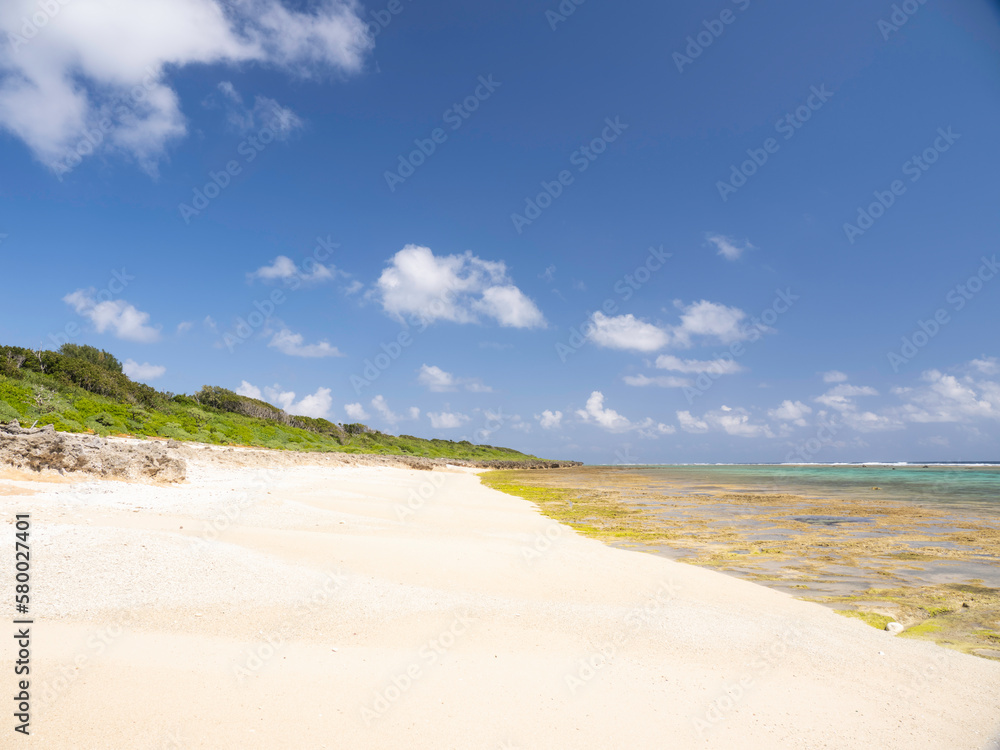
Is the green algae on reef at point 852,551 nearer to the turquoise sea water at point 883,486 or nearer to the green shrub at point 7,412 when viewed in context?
the turquoise sea water at point 883,486

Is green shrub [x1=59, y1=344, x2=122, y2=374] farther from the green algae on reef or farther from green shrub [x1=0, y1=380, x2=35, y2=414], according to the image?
the green algae on reef

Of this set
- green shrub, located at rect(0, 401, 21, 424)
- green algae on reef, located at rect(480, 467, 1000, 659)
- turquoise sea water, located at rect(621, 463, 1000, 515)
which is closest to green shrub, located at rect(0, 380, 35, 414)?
green shrub, located at rect(0, 401, 21, 424)

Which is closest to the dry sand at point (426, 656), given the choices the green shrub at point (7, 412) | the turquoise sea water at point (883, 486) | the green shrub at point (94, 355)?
the green shrub at point (7, 412)

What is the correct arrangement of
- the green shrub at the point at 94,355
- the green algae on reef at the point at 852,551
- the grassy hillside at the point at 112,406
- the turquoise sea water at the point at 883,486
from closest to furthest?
1. the green algae on reef at the point at 852,551
2. the grassy hillside at the point at 112,406
3. the turquoise sea water at the point at 883,486
4. the green shrub at the point at 94,355

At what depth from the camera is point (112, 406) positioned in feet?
106

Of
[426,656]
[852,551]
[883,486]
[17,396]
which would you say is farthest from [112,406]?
[883,486]

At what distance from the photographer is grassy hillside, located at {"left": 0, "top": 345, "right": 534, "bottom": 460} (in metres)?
26.0

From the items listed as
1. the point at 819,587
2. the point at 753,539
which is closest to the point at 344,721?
the point at 819,587

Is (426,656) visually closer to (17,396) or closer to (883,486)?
(17,396)

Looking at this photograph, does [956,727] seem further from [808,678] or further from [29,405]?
[29,405]

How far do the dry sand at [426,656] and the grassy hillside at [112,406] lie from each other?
21295 mm

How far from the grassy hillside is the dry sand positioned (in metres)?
21.3

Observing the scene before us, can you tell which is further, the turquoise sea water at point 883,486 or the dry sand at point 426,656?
the turquoise sea water at point 883,486

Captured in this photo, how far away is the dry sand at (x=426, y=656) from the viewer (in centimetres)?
362
